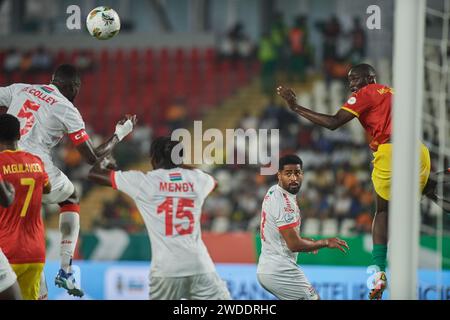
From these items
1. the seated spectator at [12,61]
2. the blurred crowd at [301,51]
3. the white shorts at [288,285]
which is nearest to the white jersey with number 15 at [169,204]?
the white shorts at [288,285]

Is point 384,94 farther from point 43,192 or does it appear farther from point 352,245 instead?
point 352,245

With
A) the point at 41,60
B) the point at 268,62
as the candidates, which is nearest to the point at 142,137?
the point at 41,60

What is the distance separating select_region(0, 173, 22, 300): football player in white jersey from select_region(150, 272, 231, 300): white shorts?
→ 1100 millimetres

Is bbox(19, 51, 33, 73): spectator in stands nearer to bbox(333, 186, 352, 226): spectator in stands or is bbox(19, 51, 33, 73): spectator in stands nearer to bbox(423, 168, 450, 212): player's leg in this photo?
bbox(333, 186, 352, 226): spectator in stands

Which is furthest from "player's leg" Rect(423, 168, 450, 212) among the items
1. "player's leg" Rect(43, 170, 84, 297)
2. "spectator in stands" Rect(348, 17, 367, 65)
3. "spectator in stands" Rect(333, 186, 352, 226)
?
"spectator in stands" Rect(348, 17, 367, 65)

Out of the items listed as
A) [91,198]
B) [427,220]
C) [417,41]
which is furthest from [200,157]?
[91,198]

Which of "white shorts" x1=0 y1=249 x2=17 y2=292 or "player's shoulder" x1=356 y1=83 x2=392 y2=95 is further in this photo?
"player's shoulder" x1=356 y1=83 x2=392 y2=95

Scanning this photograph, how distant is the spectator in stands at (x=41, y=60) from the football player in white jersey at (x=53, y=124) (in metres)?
9.53

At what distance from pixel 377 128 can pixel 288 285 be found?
4.85 ft

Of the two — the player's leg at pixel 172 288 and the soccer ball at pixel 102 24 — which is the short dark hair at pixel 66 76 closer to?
the soccer ball at pixel 102 24

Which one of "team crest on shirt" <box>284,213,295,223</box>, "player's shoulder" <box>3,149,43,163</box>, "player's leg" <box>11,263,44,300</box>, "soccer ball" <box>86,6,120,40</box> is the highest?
"soccer ball" <box>86,6,120,40</box>

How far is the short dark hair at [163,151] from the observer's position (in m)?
7.18

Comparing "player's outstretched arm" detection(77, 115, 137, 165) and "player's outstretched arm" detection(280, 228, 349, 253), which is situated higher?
"player's outstretched arm" detection(77, 115, 137, 165)

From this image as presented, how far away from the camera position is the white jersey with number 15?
716 cm
